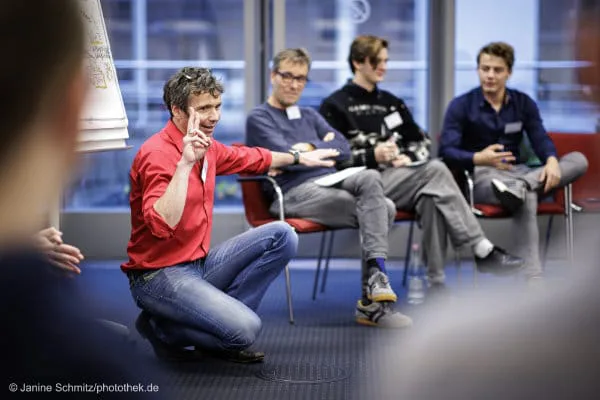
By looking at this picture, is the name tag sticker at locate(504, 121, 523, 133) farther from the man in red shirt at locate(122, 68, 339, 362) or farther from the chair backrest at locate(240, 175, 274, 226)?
the man in red shirt at locate(122, 68, 339, 362)

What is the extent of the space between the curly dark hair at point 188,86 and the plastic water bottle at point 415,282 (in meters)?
1.38

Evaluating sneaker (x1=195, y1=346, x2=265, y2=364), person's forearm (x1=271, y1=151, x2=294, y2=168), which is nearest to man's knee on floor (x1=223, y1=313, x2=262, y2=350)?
sneaker (x1=195, y1=346, x2=265, y2=364)

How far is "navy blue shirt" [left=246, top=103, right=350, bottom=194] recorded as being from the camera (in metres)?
3.49

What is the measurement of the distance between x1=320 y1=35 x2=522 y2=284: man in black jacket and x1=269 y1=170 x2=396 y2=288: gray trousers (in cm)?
31

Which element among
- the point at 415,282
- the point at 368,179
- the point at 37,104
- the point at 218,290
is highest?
the point at 37,104

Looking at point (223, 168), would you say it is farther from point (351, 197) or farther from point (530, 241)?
point (530, 241)

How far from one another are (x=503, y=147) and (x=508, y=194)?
16.6 inches

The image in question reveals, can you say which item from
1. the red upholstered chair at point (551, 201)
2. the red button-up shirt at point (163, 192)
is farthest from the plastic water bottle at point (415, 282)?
the red button-up shirt at point (163, 192)

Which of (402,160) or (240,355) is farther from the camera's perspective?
(402,160)

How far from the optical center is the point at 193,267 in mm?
2504

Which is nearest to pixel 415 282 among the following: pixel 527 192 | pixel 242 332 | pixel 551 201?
pixel 527 192

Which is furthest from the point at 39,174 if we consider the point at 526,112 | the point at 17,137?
the point at 526,112

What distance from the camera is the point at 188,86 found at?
2.46 metres

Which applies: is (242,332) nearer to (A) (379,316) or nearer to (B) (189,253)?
(B) (189,253)
